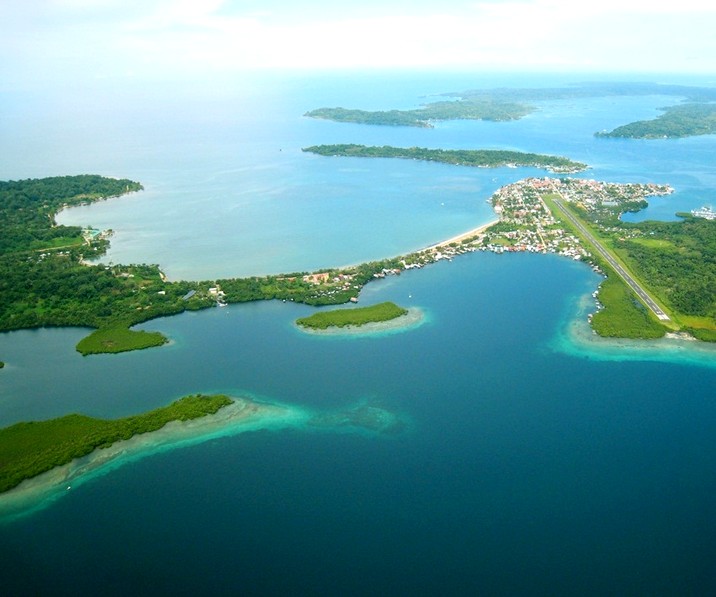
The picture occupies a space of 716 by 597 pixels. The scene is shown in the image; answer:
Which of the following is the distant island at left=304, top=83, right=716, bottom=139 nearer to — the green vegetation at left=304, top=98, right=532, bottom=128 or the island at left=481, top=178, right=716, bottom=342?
the green vegetation at left=304, top=98, right=532, bottom=128

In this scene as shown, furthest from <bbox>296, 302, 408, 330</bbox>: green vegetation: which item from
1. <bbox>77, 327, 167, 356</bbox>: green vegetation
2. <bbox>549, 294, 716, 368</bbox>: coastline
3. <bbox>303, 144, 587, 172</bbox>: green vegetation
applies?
<bbox>303, 144, 587, 172</bbox>: green vegetation

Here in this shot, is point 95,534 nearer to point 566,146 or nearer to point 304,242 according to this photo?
point 304,242

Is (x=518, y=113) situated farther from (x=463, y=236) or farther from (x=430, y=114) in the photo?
(x=463, y=236)

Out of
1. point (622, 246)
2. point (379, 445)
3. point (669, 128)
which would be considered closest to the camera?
point (379, 445)

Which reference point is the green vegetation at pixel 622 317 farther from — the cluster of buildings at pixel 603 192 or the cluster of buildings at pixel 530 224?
the cluster of buildings at pixel 603 192

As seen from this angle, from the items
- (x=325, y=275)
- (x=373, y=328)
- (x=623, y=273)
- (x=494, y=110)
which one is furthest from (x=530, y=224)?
(x=494, y=110)

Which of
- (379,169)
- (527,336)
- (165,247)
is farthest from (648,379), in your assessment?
(379,169)

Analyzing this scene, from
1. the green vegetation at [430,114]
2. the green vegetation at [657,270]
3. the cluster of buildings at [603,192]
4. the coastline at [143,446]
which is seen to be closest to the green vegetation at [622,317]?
the green vegetation at [657,270]
